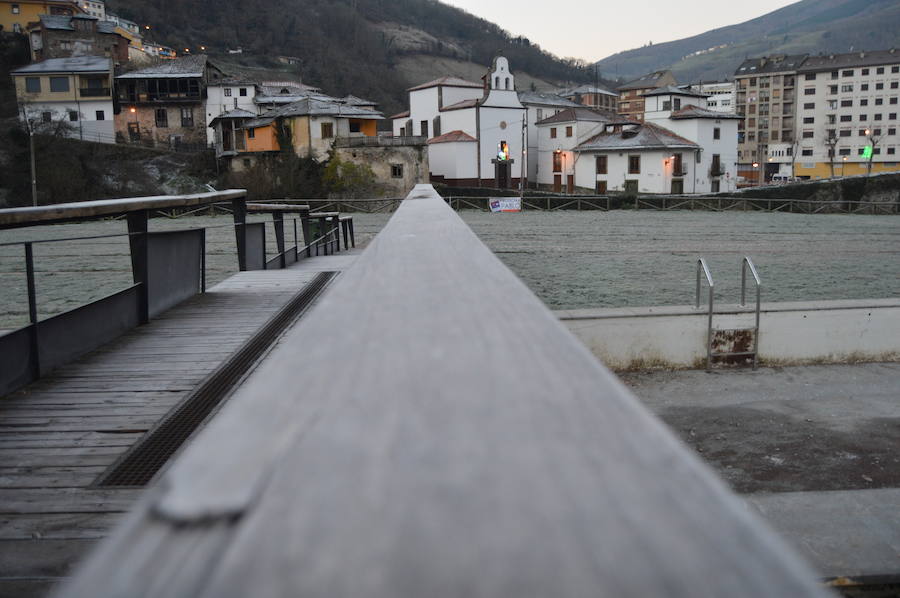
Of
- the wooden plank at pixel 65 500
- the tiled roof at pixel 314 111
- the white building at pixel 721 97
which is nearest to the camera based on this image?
the wooden plank at pixel 65 500

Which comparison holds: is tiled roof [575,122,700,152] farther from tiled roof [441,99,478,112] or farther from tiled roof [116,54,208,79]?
tiled roof [116,54,208,79]

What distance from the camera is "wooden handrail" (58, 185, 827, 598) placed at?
0.40m

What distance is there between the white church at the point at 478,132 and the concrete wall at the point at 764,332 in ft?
137

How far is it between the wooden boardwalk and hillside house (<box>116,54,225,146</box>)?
54.0 metres

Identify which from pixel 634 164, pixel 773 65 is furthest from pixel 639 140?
pixel 773 65

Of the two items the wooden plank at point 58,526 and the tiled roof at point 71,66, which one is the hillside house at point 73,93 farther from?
the wooden plank at point 58,526

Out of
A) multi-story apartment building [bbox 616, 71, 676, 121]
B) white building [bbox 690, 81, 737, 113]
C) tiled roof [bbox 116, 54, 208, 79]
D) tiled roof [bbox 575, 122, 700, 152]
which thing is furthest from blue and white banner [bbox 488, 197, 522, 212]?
white building [bbox 690, 81, 737, 113]

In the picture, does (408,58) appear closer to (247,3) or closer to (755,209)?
(247,3)

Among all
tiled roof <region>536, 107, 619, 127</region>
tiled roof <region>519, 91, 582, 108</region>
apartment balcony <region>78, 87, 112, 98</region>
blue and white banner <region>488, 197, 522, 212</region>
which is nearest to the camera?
blue and white banner <region>488, 197, 522, 212</region>

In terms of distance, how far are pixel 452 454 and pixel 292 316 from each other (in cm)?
610

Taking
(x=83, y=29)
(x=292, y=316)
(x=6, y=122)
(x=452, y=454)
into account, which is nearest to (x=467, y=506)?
(x=452, y=454)

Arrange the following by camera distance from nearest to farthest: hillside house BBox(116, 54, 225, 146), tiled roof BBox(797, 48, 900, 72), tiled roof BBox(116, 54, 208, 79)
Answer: hillside house BBox(116, 54, 225, 146) < tiled roof BBox(116, 54, 208, 79) < tiled roof BBox(797, 48, 900, 72)

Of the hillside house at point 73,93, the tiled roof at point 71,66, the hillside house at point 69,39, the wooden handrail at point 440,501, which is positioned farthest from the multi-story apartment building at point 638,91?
the wooden handrail at point 440,501

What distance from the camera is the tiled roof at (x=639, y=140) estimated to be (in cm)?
4966
